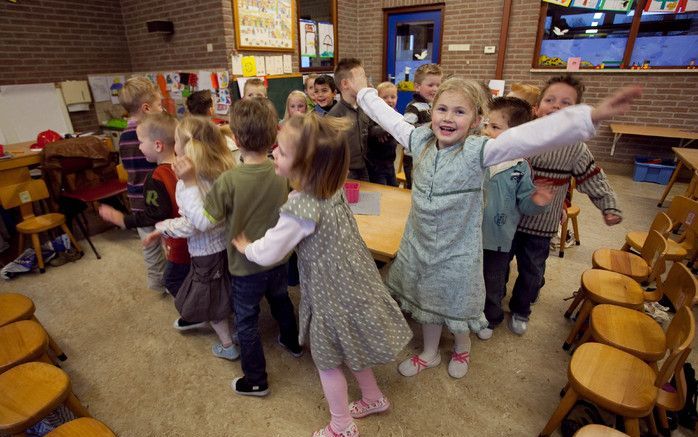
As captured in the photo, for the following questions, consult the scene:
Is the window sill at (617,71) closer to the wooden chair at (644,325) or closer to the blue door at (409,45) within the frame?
the blue door at (409,45)

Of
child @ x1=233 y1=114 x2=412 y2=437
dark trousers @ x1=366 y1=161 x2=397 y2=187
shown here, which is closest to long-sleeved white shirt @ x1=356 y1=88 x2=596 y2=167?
child @ x1=233 y1=114 x2=412 y2=437

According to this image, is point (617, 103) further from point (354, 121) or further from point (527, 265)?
point (354, 121)

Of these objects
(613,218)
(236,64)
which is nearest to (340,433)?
(613,218)

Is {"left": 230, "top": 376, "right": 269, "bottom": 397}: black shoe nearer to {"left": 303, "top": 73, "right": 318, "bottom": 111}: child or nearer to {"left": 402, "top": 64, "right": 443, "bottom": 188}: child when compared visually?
{"left": 402, "top": 64, "right": 443, "bottom": 188}: child

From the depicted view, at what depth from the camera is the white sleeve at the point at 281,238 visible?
4.00 feet

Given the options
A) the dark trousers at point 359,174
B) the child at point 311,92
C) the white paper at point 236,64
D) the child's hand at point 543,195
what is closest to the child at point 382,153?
the dark trousers at point 359,174

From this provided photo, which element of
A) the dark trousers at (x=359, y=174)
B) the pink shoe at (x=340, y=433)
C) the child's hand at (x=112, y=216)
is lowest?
the pink shoe at (x=340, y=433)

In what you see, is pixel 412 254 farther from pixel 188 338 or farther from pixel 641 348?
pixel 188 338

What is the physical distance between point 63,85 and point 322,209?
17.2 ft

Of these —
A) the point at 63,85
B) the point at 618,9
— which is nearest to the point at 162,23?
the point at 63,85

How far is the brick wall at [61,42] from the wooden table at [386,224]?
4.69m

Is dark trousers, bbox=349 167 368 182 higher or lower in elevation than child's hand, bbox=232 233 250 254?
lower

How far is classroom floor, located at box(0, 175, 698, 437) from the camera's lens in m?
1.67

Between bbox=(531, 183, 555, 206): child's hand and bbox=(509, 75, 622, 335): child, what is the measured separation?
350mm
